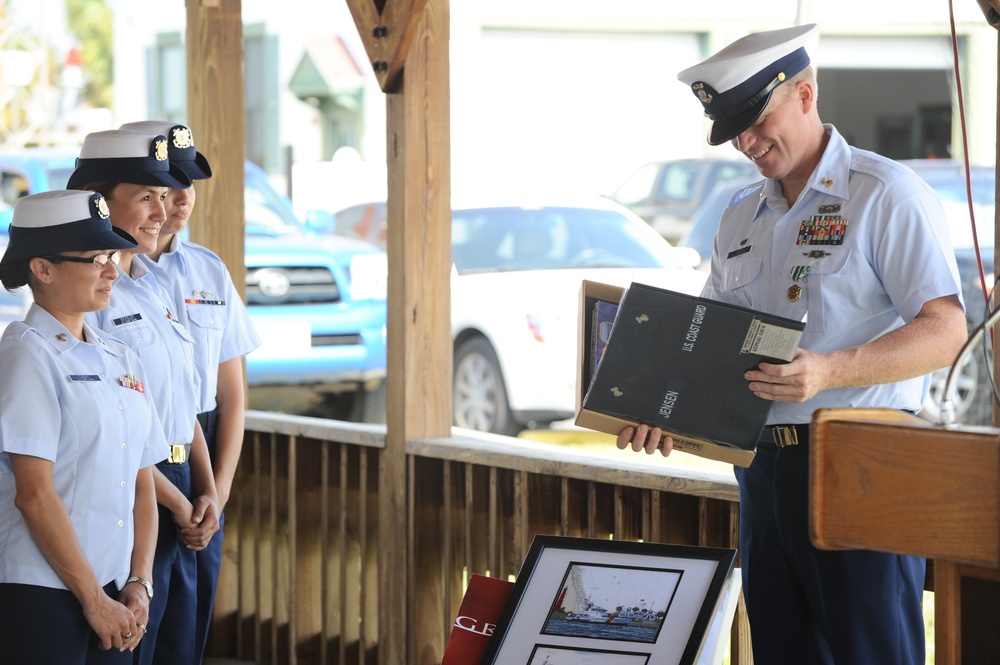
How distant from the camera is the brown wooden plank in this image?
1290 millimetres

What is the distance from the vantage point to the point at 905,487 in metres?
1.34

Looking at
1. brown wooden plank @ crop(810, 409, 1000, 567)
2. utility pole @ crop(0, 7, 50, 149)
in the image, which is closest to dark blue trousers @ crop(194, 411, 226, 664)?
brown wooden plank @ crop(810, 409, 1000, 567)

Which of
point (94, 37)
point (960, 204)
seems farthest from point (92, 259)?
point (94, 37)

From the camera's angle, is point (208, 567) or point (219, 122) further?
point (219, 122)

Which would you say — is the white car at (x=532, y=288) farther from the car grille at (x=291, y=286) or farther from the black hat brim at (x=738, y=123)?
the black hat brim at (x=738, y=123)

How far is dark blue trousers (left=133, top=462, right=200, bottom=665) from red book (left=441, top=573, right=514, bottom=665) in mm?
732

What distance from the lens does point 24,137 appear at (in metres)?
21.6

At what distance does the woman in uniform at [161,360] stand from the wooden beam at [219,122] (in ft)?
3.92

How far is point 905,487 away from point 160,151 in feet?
6.14

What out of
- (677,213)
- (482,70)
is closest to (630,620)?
(677,213)

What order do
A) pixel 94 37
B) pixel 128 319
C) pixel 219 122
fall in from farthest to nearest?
pixel 94 37, pixel 219 122, pixel 128 319

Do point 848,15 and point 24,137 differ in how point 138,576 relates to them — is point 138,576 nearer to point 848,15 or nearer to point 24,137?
point 848,15

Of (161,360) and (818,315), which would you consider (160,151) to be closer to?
(161,360)

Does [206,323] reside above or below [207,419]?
above
